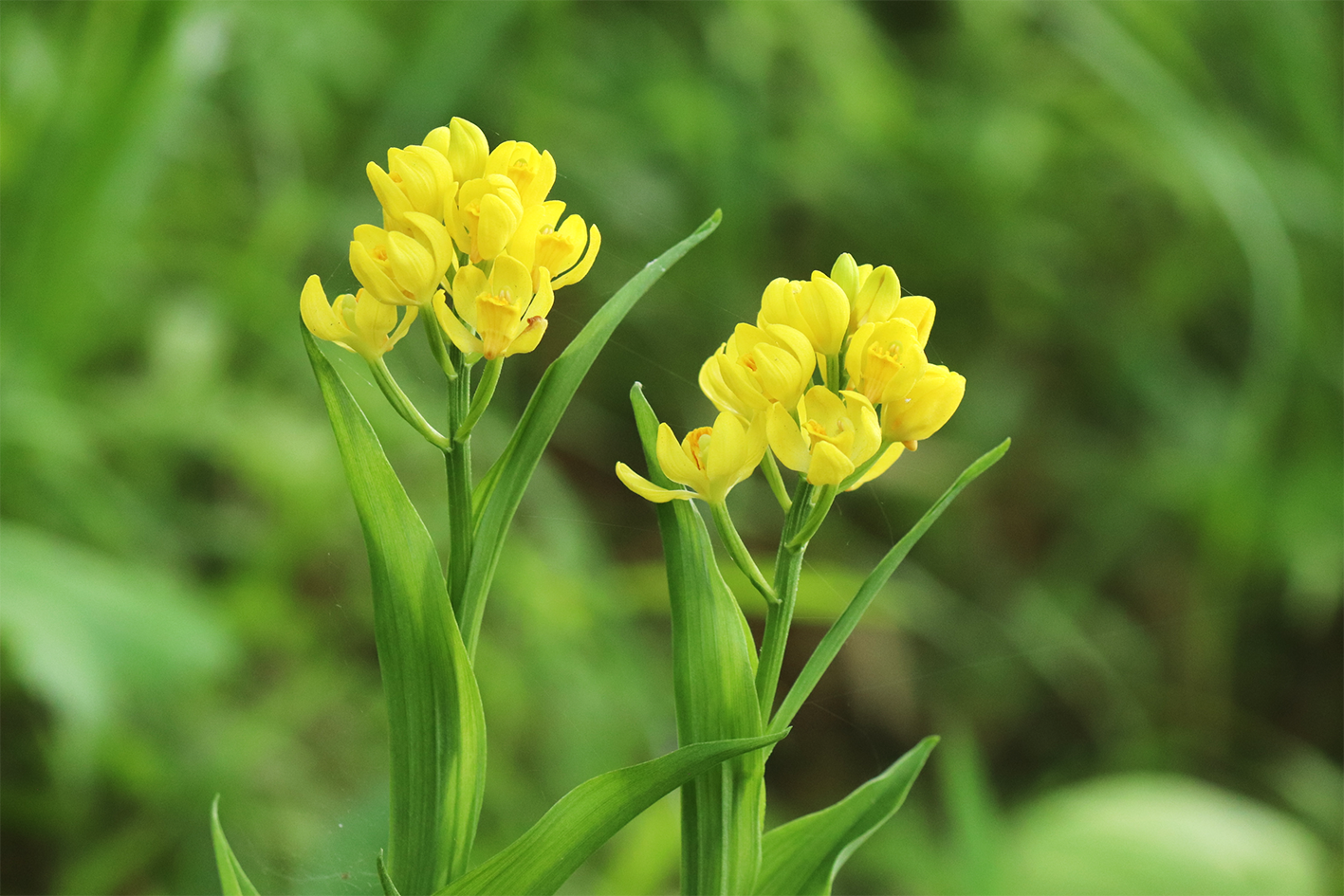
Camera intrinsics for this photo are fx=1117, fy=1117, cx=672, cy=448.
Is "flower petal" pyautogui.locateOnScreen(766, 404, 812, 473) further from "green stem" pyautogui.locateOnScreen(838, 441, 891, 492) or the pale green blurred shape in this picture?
the pale green blurred shape

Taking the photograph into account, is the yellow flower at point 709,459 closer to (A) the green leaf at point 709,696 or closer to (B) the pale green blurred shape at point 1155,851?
(A) the green leaf at point 709,696

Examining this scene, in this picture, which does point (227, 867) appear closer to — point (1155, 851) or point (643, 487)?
point (643, 487)

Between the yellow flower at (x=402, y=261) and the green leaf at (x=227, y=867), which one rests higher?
the yellow flower at (x=402, y=261)

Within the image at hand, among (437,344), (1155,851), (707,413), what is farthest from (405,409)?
(1155,851)

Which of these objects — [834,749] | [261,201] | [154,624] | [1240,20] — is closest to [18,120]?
[261,201]

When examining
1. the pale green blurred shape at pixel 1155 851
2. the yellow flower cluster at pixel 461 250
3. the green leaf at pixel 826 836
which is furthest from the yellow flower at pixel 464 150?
the pale green blurred shape at pixel 1155 851

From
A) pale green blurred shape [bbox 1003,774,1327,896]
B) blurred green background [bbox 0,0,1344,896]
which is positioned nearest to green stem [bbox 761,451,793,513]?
blurred green background [bbox 0,0,1344,896]

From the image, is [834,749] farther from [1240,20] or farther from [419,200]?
[1240,20]
